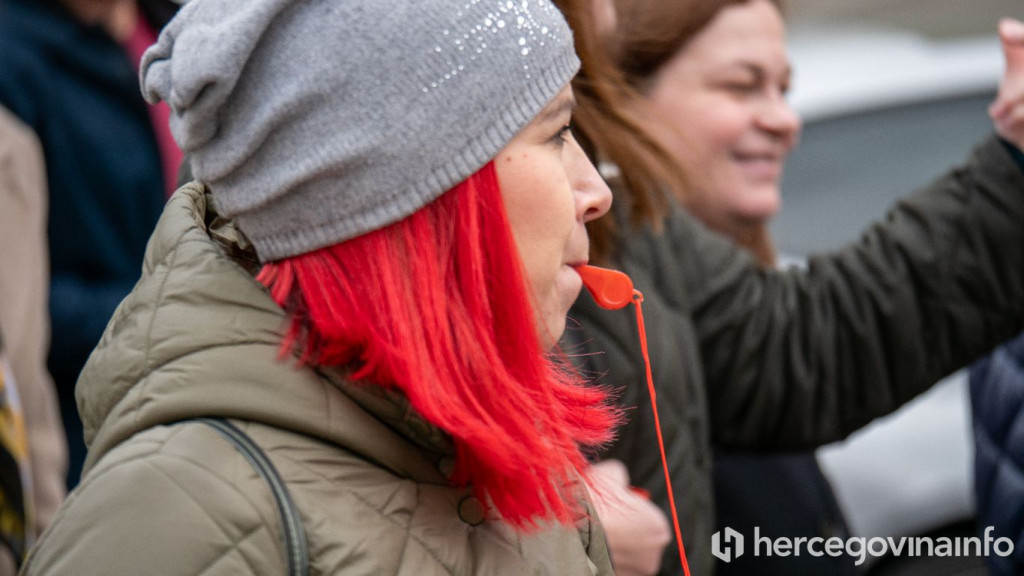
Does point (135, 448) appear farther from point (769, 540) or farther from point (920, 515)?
point (920, 515)

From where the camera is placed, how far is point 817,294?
228 cm

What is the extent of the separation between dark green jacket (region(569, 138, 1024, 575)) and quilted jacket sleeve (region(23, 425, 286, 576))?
1.14 meters

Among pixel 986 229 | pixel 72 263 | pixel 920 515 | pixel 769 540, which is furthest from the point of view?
pixel 920 515

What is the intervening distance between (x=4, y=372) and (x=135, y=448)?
1.01 m

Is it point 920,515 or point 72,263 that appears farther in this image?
point 920,515

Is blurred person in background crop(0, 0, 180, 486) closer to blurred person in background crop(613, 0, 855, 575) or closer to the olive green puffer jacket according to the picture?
blurred person in background crop(613, 0, 855, 575)

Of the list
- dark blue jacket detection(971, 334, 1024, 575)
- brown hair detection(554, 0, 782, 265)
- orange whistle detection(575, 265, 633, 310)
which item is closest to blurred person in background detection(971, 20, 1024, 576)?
dark blue jacket detection(971, 334, 1024, 575)

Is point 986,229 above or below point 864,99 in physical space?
above

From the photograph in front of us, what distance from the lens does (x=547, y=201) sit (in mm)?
1273

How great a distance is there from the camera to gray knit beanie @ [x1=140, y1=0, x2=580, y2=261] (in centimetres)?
115

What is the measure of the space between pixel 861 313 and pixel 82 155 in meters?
1.74

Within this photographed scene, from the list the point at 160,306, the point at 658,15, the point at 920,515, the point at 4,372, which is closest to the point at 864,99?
the point at 920,515

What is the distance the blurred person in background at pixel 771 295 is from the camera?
1.94m

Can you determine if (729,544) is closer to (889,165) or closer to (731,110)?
(731,110)
